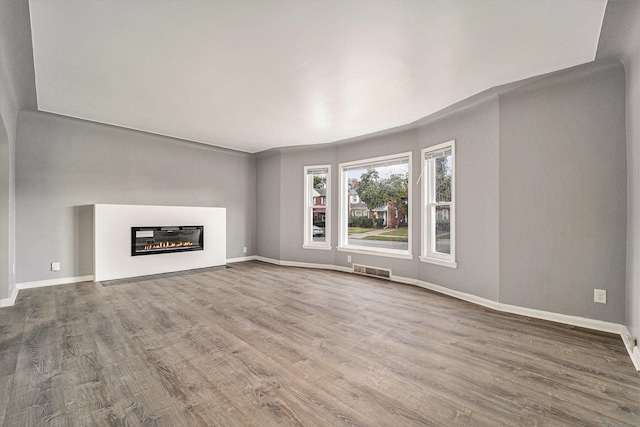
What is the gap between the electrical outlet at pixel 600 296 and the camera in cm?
291

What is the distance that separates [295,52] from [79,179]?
4.51 m

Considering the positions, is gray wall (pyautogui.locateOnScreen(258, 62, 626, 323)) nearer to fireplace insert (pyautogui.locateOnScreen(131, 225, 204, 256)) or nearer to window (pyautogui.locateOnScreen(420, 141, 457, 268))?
window (pyautogui.locateOnScreen(420, 141, 457, 268))

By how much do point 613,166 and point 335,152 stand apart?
4229mm

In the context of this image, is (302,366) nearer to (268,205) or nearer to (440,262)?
(440,262)

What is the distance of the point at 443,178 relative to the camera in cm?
446

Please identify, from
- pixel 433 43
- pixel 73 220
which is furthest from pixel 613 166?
pixel 73 220

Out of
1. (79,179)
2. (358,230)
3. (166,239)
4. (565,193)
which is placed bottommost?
(166,239)

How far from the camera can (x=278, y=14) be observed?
7.02ft

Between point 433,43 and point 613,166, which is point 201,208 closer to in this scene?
point 433,43

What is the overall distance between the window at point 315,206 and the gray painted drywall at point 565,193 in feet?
11.5

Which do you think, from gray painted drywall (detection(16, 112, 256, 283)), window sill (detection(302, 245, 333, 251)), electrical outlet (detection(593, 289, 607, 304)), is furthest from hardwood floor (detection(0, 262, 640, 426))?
window sill (detection(302, 245, 333, 251))

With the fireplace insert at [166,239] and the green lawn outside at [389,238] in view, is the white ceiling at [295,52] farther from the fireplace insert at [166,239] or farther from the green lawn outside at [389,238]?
the fireplace insert at [166,239]

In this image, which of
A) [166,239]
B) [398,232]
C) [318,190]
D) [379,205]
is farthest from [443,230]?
[166,239]

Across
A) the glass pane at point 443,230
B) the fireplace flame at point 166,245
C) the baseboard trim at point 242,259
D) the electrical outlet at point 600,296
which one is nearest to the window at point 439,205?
the glass pane at point 443,230
